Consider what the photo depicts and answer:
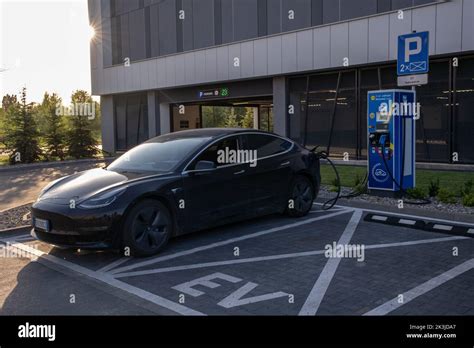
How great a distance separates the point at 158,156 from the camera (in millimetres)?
7148

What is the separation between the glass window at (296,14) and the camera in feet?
60.0

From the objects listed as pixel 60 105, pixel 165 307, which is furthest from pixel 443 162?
pixel 60 105

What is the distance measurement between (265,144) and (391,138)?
3.17 metres

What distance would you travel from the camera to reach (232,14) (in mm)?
21234

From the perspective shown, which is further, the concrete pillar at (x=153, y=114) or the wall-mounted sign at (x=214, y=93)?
the concrete pillar at (x=153, y=114)

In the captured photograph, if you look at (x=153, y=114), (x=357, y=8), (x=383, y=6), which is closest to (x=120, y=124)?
(x=153, y=114)

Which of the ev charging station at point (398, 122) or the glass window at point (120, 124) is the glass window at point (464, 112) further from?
the glass window at point (120, 124)

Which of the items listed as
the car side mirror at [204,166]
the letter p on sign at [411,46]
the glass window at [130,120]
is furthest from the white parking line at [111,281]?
the glass window at [130,120]

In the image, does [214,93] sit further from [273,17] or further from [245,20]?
[273,17]

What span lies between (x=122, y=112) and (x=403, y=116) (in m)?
22.1

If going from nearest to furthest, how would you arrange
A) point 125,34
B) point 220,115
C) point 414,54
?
point 414,54
point 125,34
point 220,115

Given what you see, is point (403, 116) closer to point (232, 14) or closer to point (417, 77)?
point (417, 77)

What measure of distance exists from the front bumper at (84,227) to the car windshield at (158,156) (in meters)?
1.17

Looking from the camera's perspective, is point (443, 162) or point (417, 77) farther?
point (443, 162)
